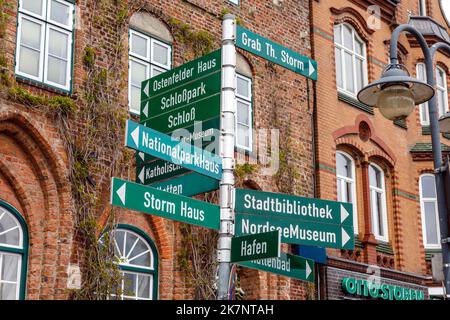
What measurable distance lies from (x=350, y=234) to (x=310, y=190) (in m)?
7.53

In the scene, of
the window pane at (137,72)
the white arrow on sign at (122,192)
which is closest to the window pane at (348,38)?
the window pane at (137,72)

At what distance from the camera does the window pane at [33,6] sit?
12.5 metres

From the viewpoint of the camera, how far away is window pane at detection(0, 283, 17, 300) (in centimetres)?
1149

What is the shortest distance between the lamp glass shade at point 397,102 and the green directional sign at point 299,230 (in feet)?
4.96

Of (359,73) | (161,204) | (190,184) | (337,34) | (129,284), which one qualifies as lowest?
(129,284)

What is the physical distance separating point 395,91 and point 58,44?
5.84 m

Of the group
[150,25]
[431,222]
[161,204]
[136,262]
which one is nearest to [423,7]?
[431,222]

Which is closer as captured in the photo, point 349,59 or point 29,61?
point 29,61

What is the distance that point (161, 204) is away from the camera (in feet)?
27.1

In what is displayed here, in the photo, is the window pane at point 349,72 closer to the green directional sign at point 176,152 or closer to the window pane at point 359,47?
the window pane at point 359,47

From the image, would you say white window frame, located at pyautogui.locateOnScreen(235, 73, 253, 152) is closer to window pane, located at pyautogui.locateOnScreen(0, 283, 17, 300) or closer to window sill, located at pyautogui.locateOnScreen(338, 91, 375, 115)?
window sill, located at pyautogui.locateOnScreen(338, 91, 375, 115)

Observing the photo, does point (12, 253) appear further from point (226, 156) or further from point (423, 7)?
point (423, 7)
